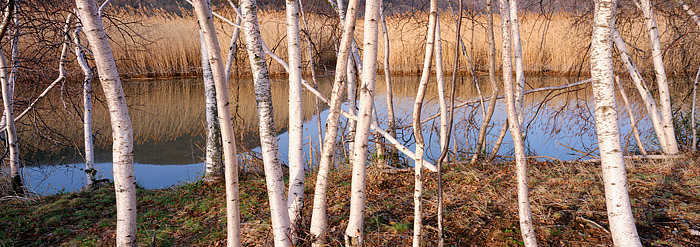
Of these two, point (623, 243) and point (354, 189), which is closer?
point (623, 243)

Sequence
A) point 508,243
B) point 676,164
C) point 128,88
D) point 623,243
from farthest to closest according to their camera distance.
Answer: point 128,88 < point 676,164 < point 508,243 < point 623,243

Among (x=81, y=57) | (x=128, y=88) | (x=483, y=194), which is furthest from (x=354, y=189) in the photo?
(x=128, y=88)

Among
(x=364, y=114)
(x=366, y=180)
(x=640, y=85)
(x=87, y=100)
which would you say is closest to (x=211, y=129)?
(x=87, y=100)

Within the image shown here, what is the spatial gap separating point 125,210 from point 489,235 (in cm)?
203

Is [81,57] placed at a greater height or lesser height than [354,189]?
greater

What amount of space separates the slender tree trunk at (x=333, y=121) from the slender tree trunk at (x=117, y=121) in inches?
38.9

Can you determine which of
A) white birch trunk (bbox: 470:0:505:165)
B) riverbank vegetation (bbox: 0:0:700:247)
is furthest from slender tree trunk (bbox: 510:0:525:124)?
white birch trunk (bbox: 470:0:505:165)

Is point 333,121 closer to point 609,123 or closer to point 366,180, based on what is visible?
point 609,123

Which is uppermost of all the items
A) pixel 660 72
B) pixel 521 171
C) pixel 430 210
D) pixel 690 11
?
pixel 690 11

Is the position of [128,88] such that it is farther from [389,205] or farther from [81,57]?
[389,205]

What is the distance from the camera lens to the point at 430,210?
2.89 meters

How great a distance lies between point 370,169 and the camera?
3.77 metres

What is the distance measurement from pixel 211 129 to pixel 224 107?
6.69 ft

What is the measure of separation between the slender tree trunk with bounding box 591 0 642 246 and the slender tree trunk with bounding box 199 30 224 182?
9.86 ft
